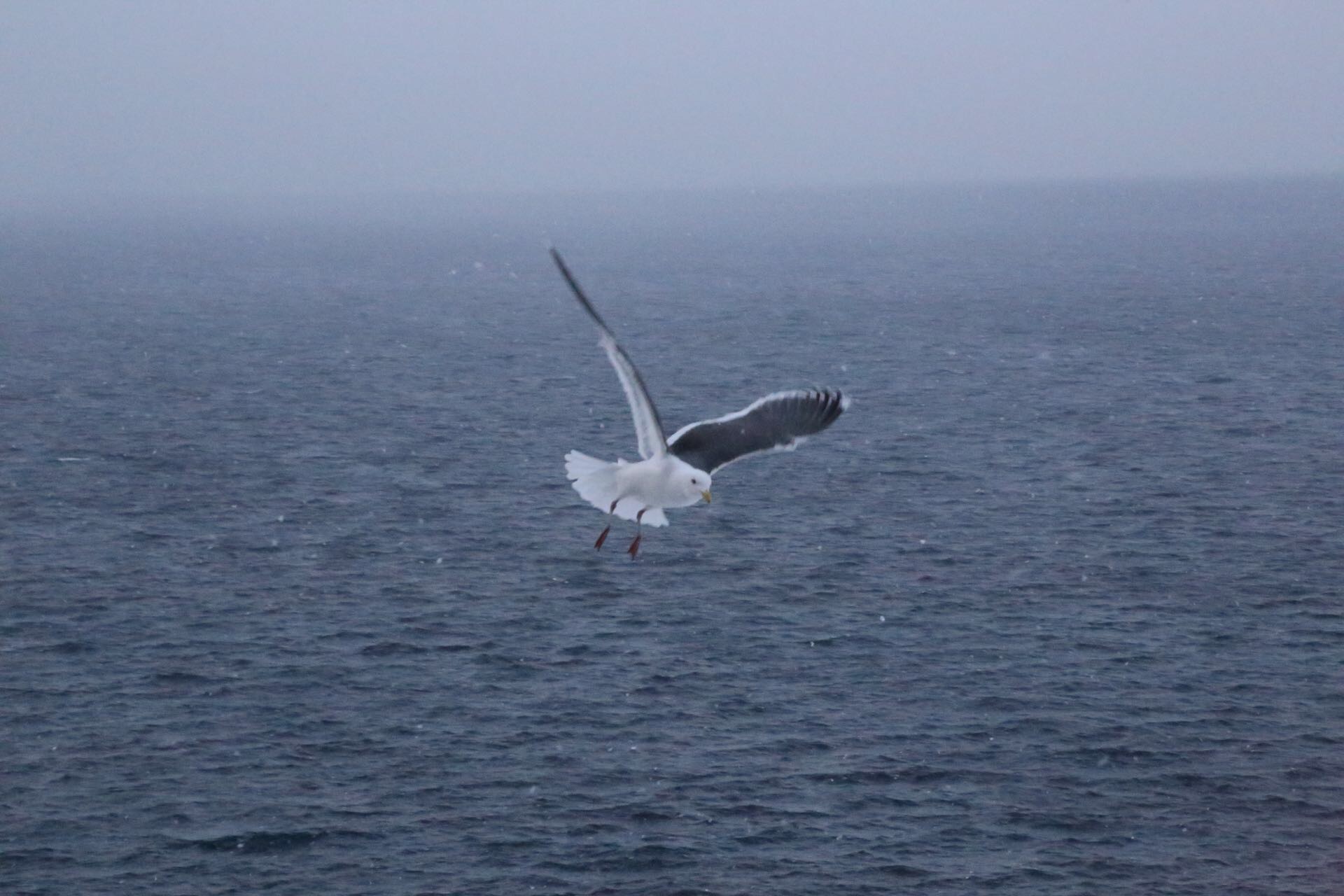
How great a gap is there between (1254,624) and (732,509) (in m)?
32.8

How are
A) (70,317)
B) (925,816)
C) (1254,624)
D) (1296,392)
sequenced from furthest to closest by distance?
(70,317), (1296,392), (1254,624), (925,816)

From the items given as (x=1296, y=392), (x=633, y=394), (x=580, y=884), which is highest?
(x=633, y=394)

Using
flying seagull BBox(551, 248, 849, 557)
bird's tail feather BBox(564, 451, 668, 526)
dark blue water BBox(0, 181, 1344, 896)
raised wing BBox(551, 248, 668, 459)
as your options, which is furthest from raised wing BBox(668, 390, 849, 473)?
dark blue water BBox(0, 181, 1344, 896)

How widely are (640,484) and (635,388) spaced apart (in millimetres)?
2430

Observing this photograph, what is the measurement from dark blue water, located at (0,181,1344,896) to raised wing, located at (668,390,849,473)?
27.4 meters

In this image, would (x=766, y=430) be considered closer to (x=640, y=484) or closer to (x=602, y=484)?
(x=640, y=484)

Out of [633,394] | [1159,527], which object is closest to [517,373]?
[1159,527]

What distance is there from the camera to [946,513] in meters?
Answer: 88.0

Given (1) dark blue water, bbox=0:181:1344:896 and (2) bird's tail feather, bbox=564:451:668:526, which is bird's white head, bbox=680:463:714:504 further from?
(1) dark blue water, bbox=0:181:1344:896

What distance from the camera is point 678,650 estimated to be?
224ft

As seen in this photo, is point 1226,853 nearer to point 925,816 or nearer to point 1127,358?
point 925,816

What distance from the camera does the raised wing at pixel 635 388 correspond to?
2030 cm

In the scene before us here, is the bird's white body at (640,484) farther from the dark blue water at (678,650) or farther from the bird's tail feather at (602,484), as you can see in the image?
the dark blue water at (678,650)

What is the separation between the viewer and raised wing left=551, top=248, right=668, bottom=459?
66.6 ft
